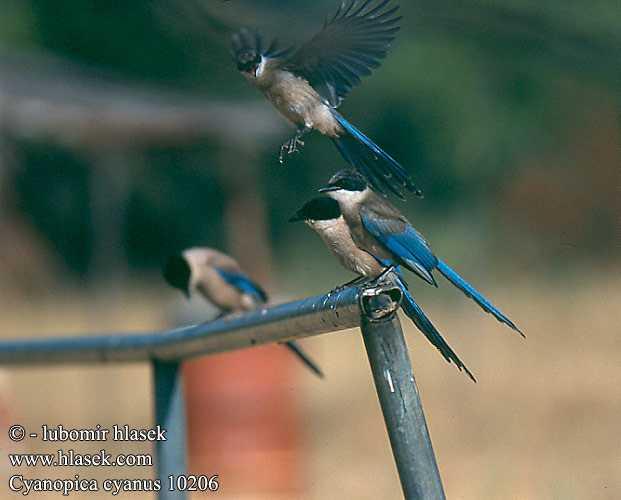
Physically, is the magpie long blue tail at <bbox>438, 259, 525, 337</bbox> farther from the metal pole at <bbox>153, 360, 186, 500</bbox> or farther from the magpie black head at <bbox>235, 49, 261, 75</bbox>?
the metal pole at <bbox>153, 360, 186, 500</bbox>

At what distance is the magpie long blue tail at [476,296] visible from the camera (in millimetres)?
825

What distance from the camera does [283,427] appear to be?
4898mm

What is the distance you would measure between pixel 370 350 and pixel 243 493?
11.7 feet

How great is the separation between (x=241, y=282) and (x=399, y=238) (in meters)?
2.55

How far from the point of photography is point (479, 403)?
5844 millimetres

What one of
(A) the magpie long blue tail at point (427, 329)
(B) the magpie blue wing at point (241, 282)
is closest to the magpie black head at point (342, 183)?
(A) the magpie long blue tail at point (427, 329)

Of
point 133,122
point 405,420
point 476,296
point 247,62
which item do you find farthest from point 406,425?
point 133,122

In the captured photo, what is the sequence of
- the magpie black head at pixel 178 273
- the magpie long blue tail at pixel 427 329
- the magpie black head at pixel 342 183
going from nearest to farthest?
1. the magpie long blue tail at pixel 427 329
2. the magpie black head at pixel 342 183
3. the magpie black head at pixel 178 273

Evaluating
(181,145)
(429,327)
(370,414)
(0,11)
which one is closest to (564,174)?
(370,414)

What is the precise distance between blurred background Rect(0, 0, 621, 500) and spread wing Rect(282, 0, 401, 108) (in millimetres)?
62

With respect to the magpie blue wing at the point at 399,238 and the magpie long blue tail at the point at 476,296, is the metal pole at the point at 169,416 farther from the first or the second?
the magpie long blue tail at the point at 476,296

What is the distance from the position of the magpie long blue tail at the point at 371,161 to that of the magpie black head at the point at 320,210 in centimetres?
22

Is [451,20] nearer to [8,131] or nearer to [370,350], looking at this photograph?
[370,350]

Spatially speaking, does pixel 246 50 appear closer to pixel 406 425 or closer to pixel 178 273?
pixel 406 425
